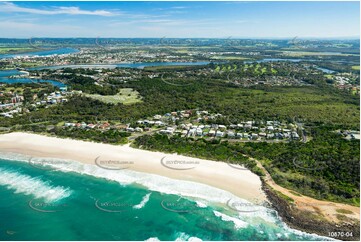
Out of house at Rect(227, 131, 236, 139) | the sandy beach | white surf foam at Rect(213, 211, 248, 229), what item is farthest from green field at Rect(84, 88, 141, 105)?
white surf foam at Rect(213, 211, 248, 229)

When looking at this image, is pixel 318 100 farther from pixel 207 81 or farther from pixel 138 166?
pixel 138 166

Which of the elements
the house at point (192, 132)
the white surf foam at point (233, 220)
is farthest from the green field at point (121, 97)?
the white surf foam at point (233, 220)

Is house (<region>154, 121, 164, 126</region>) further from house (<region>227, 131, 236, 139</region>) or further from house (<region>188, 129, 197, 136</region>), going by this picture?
house (<region>227, 131, 236, 139</region>)

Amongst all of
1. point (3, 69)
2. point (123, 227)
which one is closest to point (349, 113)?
point (123, 227)

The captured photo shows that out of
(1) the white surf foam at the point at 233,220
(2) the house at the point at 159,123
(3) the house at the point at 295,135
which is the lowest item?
(1) the white surf foam at the point at 233,220

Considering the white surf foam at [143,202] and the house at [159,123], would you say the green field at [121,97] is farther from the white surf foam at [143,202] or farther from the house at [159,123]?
the white surf foam at [143,202]
